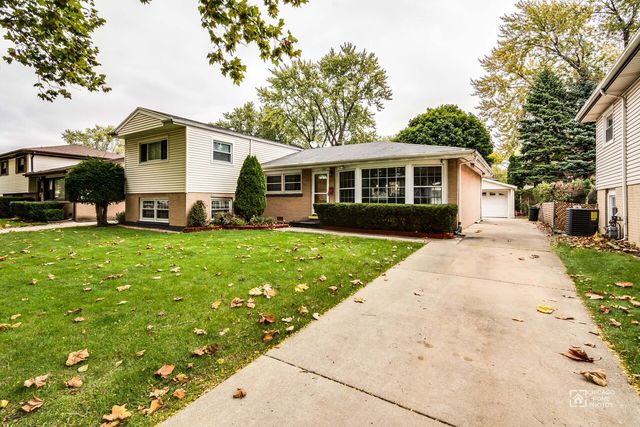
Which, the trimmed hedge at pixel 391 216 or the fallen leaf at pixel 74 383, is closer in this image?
the fallen leaf at pixel 74 383

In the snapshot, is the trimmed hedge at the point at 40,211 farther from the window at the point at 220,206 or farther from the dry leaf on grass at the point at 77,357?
the dry leaf on grass at the point at 77,357

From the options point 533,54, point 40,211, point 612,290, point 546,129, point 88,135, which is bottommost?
point 612,290

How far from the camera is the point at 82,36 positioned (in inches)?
226

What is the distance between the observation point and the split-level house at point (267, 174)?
39.0ft

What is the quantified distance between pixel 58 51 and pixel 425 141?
29777mm

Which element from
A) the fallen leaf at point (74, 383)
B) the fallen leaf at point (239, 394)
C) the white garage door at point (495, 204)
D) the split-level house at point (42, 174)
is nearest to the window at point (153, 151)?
the split-level house at point (42, 174)

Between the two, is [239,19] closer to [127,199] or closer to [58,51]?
[58,51]

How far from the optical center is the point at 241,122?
41688 mm

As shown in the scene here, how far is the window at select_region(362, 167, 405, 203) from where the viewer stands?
1245 centimetres

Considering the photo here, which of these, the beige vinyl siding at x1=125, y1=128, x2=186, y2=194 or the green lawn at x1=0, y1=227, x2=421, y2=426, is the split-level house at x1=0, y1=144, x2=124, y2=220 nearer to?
the beige vinyl siding at x1=125, y1=128, x2=186, y2=194

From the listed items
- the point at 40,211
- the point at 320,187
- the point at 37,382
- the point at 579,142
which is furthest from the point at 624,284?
the point at 40,211

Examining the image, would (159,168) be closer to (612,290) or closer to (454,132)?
(612,290)

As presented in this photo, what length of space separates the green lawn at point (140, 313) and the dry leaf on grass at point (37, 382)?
4 centimetres

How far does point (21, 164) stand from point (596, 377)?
118 ft
